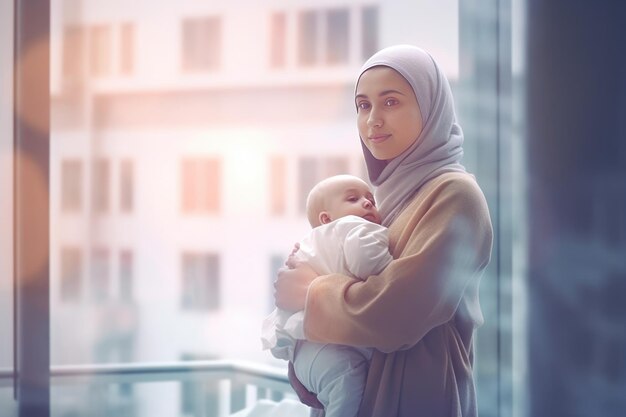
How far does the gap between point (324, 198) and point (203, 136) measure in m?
2.87

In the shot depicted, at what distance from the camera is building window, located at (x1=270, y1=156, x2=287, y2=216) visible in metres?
3.10

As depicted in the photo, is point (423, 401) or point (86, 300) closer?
point (423, 401)

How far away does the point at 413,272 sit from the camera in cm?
100

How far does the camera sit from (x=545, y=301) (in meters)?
1.84

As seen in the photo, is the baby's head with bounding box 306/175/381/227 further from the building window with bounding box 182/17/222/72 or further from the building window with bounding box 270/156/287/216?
the building window with bounding box 182/17/222/72

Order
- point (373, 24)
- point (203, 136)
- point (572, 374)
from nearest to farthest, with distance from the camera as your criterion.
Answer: point (572, 374), point (373, 24), point (203, 136)

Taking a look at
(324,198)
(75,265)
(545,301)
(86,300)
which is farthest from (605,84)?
(86,300)

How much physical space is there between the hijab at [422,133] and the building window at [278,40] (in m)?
2.21

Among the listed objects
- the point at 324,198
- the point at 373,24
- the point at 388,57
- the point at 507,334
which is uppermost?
the point at 373,24

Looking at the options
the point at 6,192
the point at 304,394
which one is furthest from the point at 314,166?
the point at 304,394

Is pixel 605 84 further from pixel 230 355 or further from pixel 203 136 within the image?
pixel 203 136

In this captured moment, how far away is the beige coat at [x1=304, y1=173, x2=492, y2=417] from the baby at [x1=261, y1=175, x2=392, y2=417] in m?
0.02

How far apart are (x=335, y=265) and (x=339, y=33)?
1.97 metres

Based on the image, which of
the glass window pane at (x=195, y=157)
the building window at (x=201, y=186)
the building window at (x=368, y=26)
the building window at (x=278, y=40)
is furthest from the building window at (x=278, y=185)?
the building window at (x=368, y=26)
